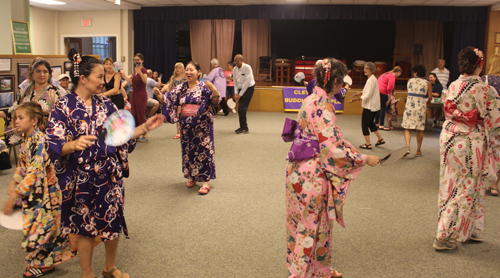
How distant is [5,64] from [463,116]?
554 centimetres

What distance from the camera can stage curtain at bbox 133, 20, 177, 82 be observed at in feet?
39.7

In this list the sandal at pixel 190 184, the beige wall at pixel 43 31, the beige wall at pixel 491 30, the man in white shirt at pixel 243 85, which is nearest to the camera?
the sandal at pixel 190 184

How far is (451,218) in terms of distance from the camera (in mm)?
2895

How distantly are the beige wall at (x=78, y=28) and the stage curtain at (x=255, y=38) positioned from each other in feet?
11.7

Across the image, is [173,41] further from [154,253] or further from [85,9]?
[154,253]

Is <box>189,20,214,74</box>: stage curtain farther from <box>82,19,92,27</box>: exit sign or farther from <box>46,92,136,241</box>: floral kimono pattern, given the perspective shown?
<box>46,92,136,241</box>: floral kimono pattern

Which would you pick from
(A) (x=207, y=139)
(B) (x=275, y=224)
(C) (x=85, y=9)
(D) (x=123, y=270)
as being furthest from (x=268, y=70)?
(D) (x=123, y=270)

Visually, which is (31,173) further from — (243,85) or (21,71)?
(243,85)

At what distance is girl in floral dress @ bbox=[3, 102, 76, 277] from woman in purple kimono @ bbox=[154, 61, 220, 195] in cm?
155

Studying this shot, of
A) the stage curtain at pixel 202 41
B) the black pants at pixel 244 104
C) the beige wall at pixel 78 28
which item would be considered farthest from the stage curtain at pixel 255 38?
the black pants at pixel 244 104

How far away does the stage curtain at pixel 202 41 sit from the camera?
1297cm

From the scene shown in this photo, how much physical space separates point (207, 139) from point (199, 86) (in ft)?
1.78

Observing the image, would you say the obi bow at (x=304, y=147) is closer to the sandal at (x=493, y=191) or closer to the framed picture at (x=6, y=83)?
the sandal at (x=493, y=191)

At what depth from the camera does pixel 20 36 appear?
6504mm
